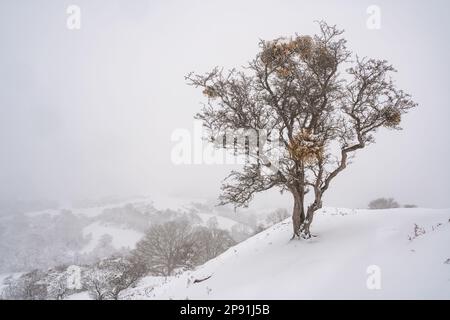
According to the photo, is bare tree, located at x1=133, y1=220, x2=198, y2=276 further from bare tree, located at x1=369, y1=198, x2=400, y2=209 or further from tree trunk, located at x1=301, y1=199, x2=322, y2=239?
bare tree, located at x1=369, y1=198, x2=400, y2=209

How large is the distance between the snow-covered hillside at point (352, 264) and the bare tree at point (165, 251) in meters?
34.8

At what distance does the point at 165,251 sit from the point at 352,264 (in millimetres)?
45492

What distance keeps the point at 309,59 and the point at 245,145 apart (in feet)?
18.8

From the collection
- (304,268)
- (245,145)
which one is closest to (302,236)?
(304,268)

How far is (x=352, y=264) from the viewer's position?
10797mm

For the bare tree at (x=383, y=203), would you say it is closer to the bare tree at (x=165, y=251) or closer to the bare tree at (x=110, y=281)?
the bare tree at (x=165, y=251)

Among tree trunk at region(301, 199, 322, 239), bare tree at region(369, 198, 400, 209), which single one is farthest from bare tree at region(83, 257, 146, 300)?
bare tree at region(369, 198, 400, 209)

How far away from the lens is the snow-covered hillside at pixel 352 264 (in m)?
8.45

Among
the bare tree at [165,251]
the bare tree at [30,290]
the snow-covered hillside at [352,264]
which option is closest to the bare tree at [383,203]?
the bare tree at [165,251]

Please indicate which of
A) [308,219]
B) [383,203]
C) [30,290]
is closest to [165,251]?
[30,290]

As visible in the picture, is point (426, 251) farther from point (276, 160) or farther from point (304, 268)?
point (276, 160)

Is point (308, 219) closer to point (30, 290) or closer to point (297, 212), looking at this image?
point (297, 212)
